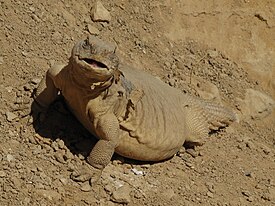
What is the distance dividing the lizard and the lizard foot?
0.01 metres

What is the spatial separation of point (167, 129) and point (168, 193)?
3.03 feet

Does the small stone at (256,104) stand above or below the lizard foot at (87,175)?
below

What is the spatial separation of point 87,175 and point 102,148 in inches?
14.3

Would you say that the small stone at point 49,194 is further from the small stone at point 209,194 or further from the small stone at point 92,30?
the small stone at point 92,30

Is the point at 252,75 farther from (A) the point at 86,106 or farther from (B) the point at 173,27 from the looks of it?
(A) the point at 86,106

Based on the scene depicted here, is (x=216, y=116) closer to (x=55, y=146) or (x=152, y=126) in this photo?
(x=152, y=126)

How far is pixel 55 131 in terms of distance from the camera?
8523mm

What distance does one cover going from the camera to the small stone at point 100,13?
10.9m

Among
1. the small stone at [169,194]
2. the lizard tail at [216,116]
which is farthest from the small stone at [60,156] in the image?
the lizard tail at [216,116]

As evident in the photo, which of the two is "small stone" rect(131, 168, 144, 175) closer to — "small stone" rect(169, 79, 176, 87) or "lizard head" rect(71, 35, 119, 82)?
"lizard head" rect(71, 35, 119, 82)

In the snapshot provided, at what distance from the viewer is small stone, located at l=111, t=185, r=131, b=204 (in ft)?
26.3

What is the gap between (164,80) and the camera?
11031 millimetres

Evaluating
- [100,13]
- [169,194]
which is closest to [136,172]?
[169,194]

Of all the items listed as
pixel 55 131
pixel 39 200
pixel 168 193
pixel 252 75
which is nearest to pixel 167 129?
pixel 168 193
